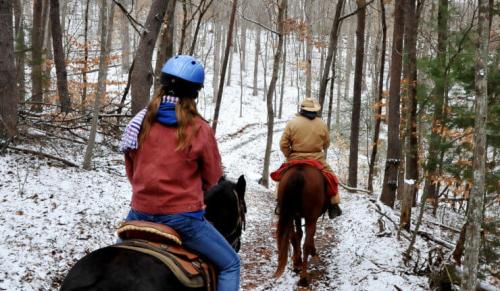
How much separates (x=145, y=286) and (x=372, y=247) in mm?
5500

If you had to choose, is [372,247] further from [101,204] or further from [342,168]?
[342,168]

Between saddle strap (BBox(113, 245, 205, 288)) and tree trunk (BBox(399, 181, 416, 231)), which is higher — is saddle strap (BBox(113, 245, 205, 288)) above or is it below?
above

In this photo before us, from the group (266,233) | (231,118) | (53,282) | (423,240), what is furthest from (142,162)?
(231,118)

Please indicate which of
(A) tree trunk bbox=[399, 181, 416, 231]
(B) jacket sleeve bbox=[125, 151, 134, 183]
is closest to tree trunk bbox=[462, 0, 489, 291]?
(A) tree trunk bbox=[399, 181, 416, 231]

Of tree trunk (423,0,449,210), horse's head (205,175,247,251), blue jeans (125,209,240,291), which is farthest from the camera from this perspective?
tree trunk (423,0,449,210)

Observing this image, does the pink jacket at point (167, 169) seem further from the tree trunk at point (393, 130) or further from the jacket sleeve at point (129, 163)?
the tree trunk at point (393, 130)

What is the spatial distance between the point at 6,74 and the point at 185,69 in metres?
6.42

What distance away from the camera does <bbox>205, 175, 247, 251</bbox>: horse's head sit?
423cm

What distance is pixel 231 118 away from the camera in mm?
33406

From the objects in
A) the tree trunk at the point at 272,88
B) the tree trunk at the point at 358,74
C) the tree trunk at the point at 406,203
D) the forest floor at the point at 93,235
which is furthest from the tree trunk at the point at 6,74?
the tree trunk at the point at 358,74

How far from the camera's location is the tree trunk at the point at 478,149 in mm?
4398

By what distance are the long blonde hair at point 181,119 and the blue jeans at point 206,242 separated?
21.1 inches

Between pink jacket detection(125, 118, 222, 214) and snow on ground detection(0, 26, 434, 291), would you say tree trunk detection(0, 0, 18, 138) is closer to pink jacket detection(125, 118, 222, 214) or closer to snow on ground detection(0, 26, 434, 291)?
snow on ground detection(0, 26, 434, 291)

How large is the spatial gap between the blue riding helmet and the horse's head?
4.96 ft
